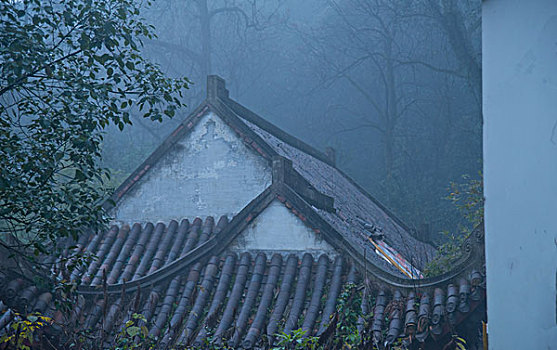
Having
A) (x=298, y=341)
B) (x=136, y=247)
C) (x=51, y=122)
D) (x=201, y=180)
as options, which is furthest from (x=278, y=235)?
(x=51, y=122)

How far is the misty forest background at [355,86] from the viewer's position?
22672mm

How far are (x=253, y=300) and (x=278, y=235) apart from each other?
1.15m

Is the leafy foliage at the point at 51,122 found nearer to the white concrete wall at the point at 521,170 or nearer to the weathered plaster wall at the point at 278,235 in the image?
the white concrete wall at the point at 521,170

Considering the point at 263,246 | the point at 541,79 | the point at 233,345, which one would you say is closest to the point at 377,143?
the point at 263,246

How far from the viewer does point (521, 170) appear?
2943 millimetres

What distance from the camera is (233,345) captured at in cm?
640

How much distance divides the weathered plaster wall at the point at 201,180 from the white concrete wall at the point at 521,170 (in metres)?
6.57

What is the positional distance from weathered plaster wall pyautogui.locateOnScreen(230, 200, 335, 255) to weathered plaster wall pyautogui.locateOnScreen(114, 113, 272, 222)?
153cm

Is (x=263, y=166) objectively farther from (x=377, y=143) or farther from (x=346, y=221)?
(x=377, y=143)

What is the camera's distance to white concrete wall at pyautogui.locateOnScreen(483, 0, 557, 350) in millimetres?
2840

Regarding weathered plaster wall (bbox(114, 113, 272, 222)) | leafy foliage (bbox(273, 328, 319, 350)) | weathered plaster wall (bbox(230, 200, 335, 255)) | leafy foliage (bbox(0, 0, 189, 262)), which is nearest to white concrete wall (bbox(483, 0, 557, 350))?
leafy foliage (bbox(273, 328, 319, 350))

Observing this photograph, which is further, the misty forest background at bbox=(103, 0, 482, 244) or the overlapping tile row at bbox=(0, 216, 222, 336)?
the misty forest background at bbox=(103, 0, 482, 244)

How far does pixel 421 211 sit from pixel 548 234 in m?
19.1

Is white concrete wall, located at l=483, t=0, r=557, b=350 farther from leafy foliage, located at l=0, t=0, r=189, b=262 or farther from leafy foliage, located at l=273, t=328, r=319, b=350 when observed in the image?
leafy foliage, located at l=0, t=0, r=189, b=262
